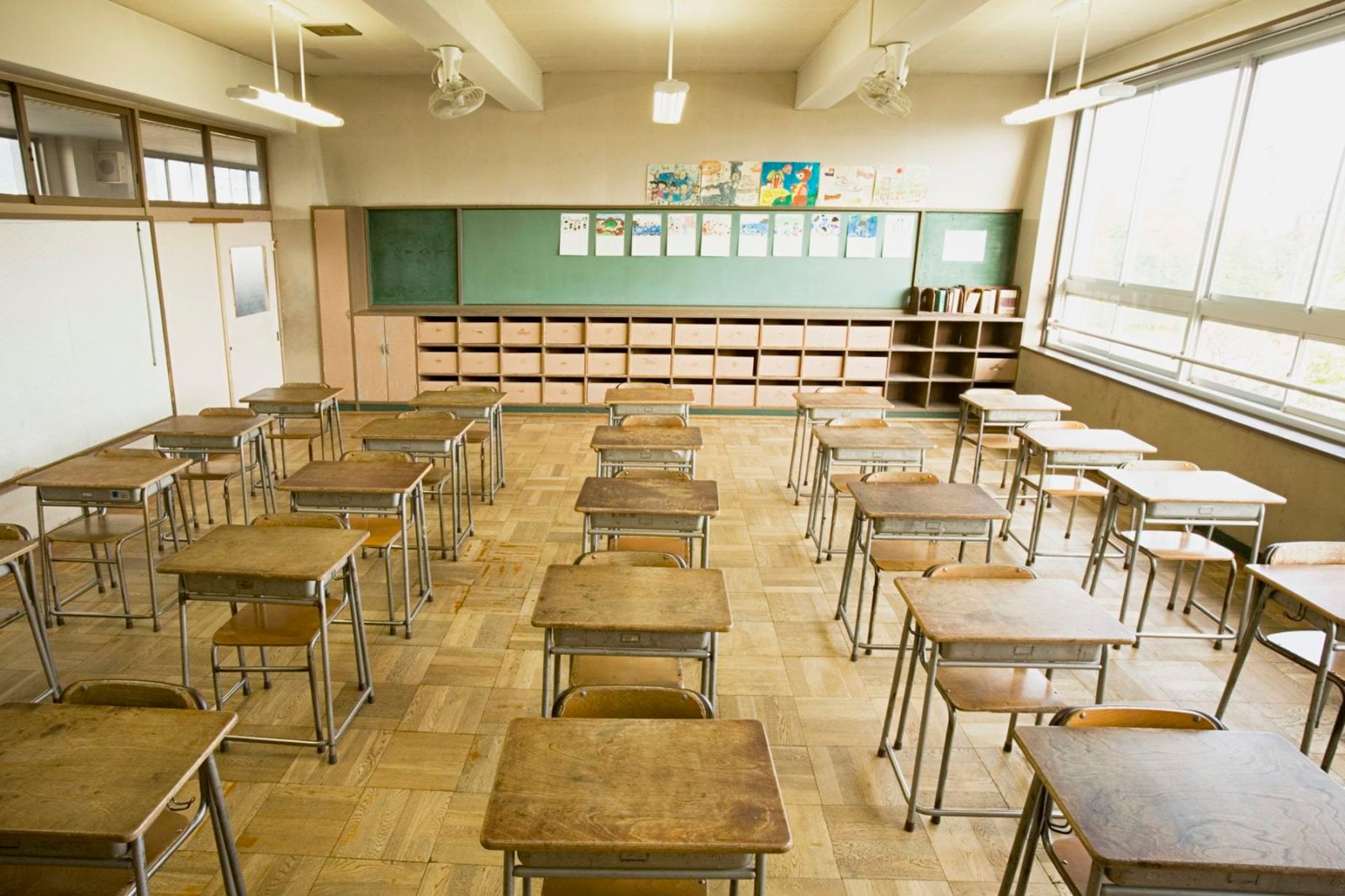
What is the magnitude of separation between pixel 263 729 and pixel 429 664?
27.5 inches

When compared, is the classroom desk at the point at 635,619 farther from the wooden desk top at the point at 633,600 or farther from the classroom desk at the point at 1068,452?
the classroom desk at the point at 1068,452

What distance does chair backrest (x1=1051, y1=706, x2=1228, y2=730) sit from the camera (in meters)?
1.93

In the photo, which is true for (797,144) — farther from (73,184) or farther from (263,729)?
(263,729)

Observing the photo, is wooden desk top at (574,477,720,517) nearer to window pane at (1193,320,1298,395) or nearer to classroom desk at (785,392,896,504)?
classroom desk at (785,392,896,504)

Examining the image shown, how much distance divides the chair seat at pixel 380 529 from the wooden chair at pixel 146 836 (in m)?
1.41

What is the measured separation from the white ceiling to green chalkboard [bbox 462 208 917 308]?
1.50m

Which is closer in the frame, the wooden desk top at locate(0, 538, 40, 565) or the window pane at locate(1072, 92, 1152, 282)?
the wooden desk top at locate(0, 538, 40, 565)

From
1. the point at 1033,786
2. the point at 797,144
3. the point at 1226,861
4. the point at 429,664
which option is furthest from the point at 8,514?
the point at 797,144

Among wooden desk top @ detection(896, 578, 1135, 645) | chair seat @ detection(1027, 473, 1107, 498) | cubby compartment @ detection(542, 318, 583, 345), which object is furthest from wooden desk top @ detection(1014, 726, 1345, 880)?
cubby compartment @ detection(542, 318, 583, 345)

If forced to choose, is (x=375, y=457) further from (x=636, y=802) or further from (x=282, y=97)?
(x=636, y=802)

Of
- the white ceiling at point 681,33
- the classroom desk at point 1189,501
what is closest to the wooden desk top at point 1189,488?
the classroom desk at point 1189,501

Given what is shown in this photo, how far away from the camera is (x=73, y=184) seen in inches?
196

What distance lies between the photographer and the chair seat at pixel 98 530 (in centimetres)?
368

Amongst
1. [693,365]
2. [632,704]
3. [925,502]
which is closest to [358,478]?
[632,704]
